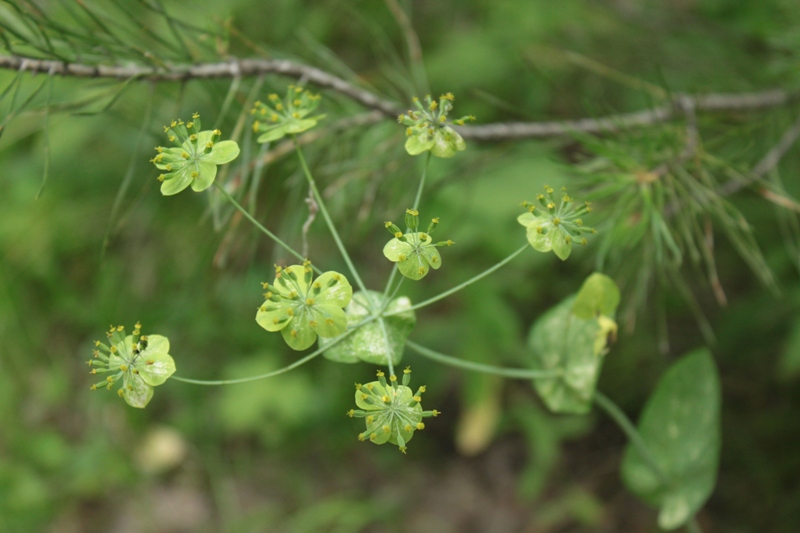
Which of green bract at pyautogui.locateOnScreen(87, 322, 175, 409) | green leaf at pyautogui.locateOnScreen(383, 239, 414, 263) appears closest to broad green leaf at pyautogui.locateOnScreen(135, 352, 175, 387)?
green bract at pyautogui.locateOnScreen(87, 322, 175, 409)

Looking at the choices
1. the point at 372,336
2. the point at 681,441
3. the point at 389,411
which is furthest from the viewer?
the point at 681,441

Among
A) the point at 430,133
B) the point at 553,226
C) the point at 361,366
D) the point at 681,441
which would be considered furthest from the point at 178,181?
the point at 361,366

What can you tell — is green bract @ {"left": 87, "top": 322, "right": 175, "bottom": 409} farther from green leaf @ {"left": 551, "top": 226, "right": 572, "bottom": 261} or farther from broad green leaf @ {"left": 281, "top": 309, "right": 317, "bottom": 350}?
green leaf @ {"left": 551, "top": 226, "right": 572, "bottom": 261}

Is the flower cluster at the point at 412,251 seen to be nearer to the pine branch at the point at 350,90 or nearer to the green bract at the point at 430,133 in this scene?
the green bract at the point at 430,133

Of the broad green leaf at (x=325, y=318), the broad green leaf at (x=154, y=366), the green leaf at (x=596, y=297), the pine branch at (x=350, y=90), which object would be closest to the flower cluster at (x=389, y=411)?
the broad green leaf at (x=325, y=318)

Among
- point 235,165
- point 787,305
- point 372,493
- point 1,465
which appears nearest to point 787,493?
point 787,305

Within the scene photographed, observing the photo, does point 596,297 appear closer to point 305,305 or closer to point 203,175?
point 305,305
